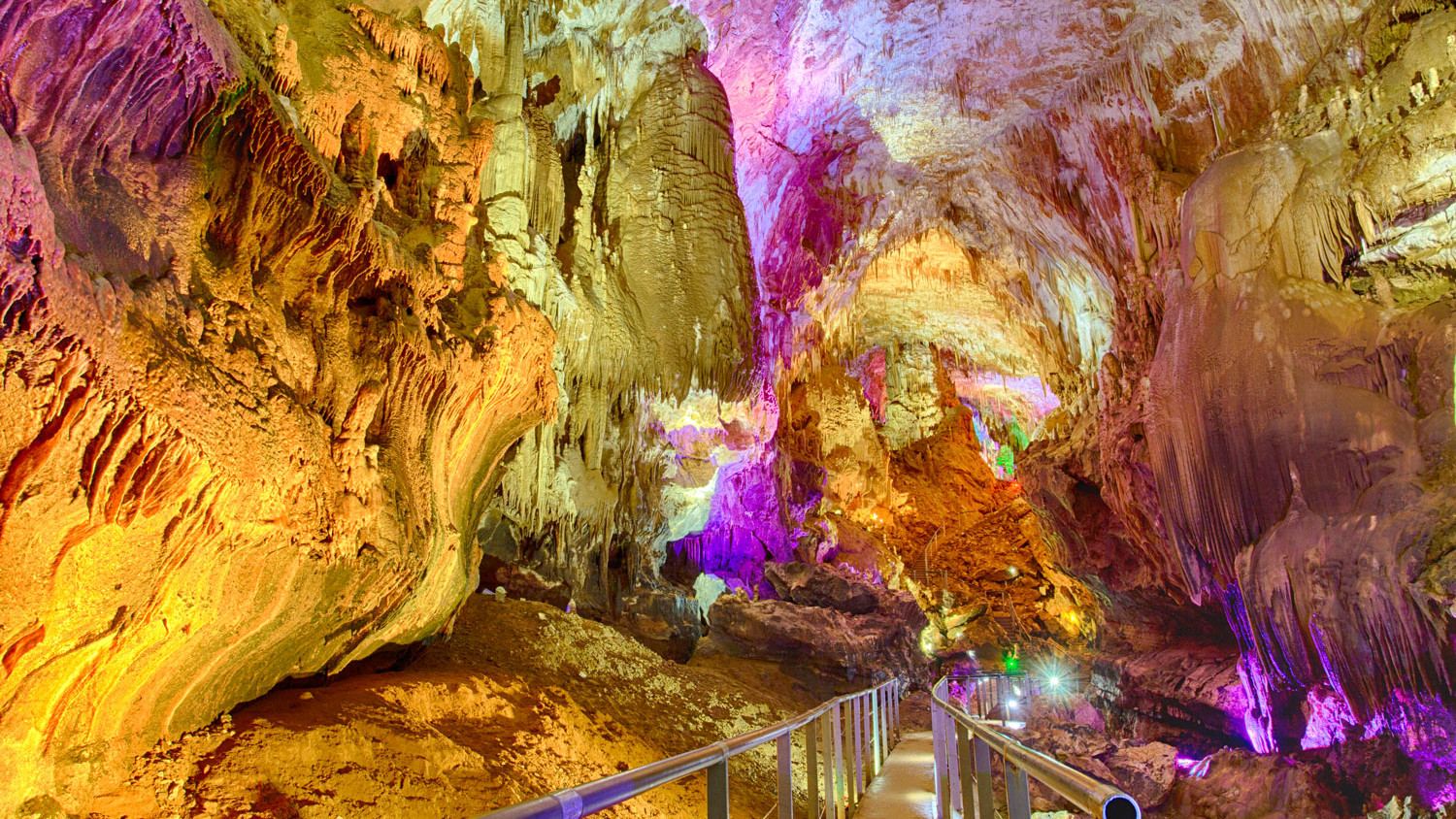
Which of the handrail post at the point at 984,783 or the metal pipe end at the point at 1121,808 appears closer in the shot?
the metal pipe end at the point at 1121,808

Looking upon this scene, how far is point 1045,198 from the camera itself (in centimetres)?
1244

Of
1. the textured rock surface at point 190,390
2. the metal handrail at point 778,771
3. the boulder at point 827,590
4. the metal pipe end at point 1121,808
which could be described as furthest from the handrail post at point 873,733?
the boulder at point 827,590

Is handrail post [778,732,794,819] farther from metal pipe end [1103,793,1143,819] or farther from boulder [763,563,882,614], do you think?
boulder [763,563,882,614]

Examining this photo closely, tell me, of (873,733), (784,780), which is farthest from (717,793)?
(873,733)

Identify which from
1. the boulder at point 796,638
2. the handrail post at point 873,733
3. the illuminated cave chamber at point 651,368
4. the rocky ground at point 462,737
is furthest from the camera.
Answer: the boulder at point 796,638

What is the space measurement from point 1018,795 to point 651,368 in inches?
339

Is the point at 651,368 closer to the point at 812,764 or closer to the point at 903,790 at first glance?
the point at 903,790

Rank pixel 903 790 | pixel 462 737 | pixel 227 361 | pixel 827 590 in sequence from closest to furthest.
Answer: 1. pixel 227 361
2. pixel 462 737
3. pixel 903 790
4. pixel 827 590

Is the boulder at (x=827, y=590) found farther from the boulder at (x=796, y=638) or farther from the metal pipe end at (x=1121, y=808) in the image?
the metal pipe end at (x=1121, y=808)

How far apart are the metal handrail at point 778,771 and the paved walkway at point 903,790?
0.11 m

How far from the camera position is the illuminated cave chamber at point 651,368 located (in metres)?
2.84

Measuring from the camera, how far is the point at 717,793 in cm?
171

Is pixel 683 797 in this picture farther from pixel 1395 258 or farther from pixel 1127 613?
pixel 1127 613

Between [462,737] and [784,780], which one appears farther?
[462,737]
